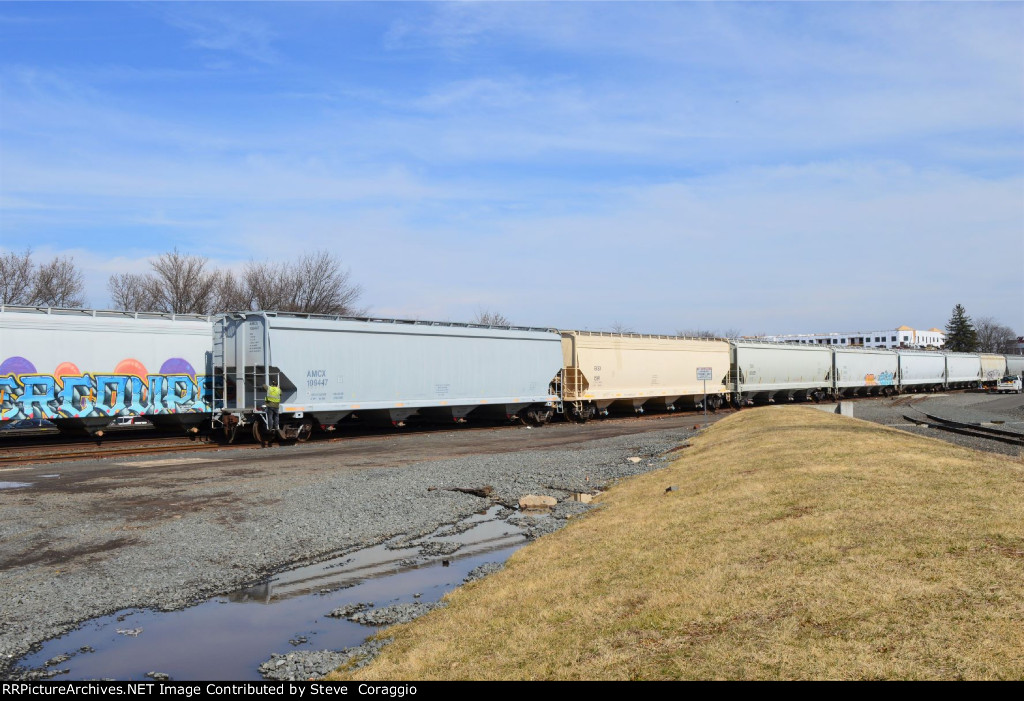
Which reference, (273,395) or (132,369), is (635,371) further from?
(132,369)

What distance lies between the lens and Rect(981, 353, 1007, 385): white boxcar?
285ft

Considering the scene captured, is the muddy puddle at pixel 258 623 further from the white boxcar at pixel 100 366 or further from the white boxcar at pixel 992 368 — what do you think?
the white boxcar at pixel 992 368

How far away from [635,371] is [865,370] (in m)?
29.6

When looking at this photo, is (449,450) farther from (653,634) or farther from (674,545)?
(653,634)

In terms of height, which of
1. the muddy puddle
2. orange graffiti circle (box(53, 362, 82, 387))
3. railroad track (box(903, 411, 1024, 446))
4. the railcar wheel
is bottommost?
the muddy puddle

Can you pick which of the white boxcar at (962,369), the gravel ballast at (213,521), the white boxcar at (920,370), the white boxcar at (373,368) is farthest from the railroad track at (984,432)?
the white boxcar at (962,369)

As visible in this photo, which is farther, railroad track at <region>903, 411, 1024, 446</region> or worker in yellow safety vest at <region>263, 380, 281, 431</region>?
worker in yellow safety vest at <region>263, 380, 281, 431</region>

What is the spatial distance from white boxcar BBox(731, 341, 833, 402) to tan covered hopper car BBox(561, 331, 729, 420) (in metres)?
1.22

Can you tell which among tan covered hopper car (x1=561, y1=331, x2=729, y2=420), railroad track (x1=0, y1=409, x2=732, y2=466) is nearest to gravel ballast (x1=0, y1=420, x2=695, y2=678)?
railroad track (x1=0, y1=409, x2=732, y2=466)

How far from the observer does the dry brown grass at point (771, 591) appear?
5503 millimetres

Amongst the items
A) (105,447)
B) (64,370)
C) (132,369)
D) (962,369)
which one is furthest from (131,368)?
(962,369)

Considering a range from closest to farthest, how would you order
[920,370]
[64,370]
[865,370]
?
1. [64,370]
2. [865,370]
3. [920,370]

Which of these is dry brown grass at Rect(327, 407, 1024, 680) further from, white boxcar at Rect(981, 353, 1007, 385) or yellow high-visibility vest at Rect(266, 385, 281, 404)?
white boxcar at Rect(981, 353, 1007, 385)

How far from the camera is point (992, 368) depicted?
89125 mm
